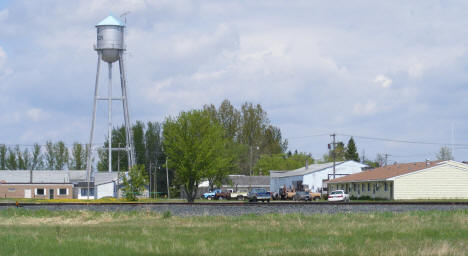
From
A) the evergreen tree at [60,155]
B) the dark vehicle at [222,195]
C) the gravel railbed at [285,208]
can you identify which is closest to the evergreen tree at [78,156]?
the evergreen tree at [60,155]

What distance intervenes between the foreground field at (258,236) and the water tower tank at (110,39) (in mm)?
44528

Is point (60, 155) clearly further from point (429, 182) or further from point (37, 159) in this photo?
point (429, 182)

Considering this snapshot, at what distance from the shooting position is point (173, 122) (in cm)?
7794

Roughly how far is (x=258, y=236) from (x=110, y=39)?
57004mm

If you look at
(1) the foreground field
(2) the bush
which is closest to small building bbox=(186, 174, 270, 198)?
(2) the bush

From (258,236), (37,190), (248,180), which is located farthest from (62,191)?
(258,236)

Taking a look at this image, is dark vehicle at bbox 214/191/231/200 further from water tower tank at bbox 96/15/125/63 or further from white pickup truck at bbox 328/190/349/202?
water tower tank at bbox 96/15/125/63

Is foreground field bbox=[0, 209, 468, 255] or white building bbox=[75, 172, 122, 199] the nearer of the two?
foreground field bbox=[0, 209, 468, 255]

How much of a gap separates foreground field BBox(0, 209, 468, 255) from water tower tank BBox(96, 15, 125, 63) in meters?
44.5

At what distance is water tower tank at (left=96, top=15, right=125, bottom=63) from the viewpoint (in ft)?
258

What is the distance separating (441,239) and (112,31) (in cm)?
6112

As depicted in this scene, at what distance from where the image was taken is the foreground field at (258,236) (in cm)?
2180

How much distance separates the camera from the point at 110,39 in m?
78.9

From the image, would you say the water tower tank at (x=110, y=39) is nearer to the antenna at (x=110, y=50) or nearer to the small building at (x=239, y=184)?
the antenna at (x=110, y=50)
